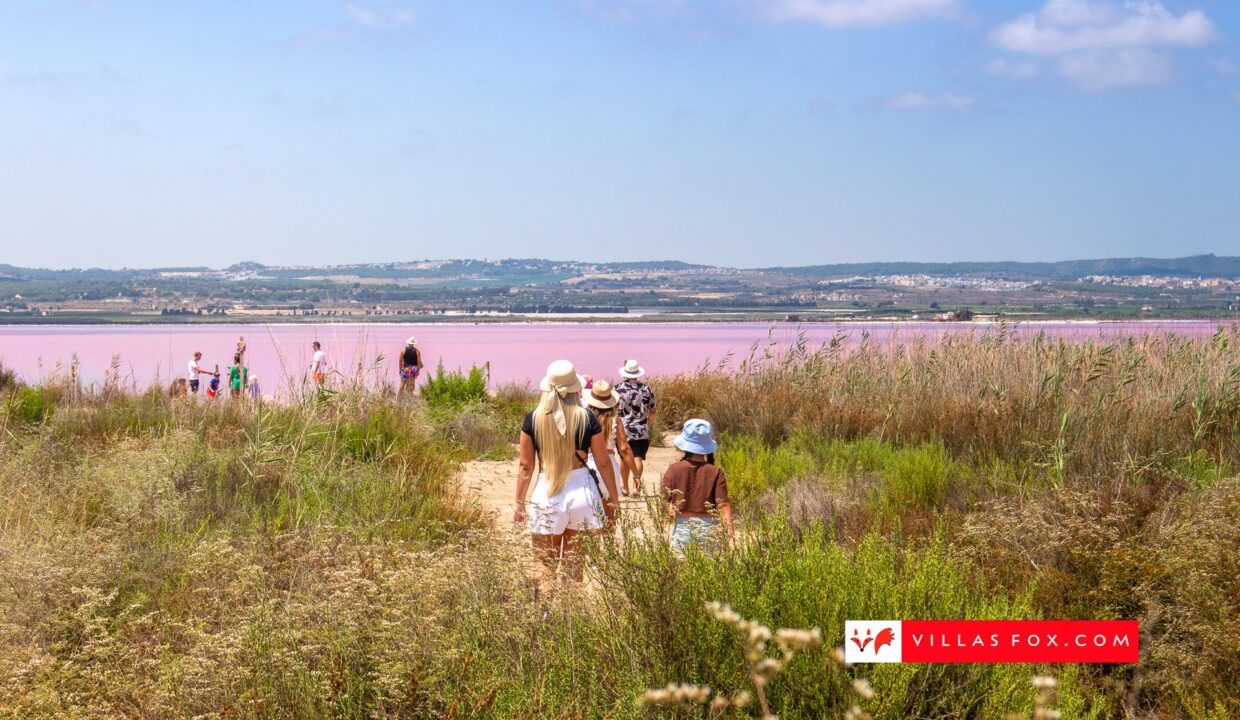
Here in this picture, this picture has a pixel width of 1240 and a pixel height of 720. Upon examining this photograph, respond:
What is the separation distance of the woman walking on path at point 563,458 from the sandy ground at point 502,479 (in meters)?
2.34

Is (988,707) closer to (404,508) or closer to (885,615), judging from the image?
(885,615)

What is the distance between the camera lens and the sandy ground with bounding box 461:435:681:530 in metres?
11.0

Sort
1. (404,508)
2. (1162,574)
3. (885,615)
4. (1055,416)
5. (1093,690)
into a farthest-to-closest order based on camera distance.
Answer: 1. (1055,416)
2. (404,508)
3. (1162,574)
4. (1093,690)
5. (885,615)

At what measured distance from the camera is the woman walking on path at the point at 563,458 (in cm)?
705

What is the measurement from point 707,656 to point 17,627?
318 centimetres

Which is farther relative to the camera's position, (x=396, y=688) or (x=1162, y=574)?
(x=1162, y=574)

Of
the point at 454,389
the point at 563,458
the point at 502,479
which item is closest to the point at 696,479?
the point at 563,458

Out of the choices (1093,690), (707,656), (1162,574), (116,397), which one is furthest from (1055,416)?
(116,397)

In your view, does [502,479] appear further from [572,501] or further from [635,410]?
[572,501]

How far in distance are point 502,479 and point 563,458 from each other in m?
6.60

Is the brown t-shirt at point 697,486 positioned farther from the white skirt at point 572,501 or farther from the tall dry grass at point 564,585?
the tall dry grass at point 564,585

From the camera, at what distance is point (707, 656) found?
4016 millimetres

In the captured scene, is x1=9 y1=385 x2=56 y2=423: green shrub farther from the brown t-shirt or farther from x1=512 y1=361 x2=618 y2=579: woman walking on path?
the brown t-shirt

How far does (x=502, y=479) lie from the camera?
535 inches
